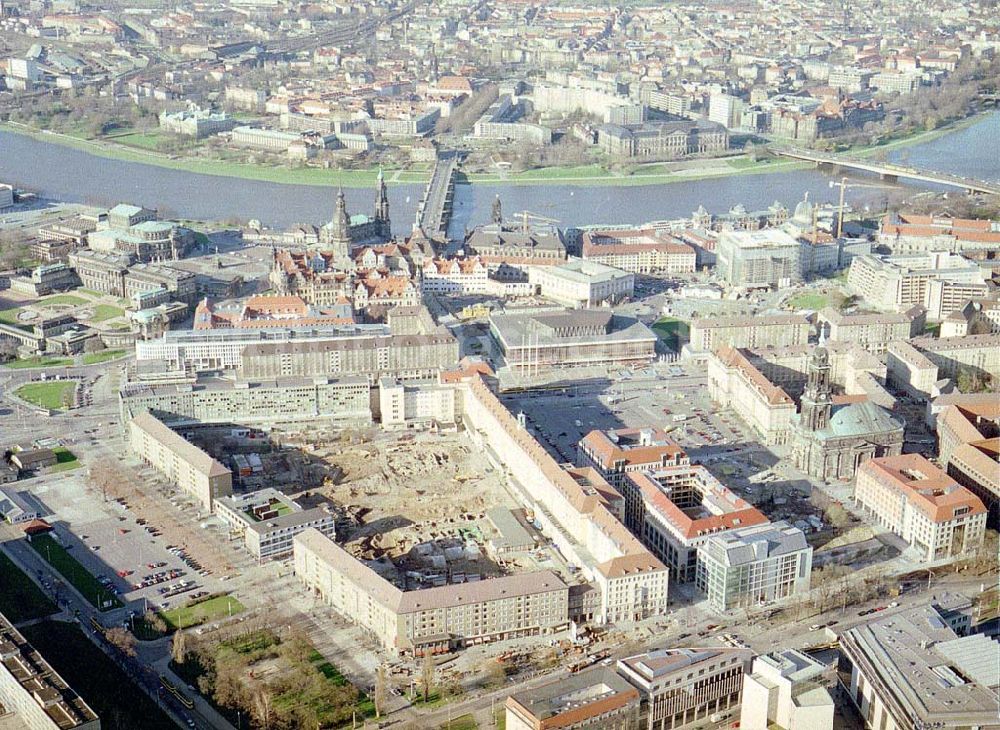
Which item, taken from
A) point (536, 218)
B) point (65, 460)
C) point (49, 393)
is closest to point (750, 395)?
point (65, 460)

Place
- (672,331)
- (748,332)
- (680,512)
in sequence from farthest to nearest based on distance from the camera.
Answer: (672,331) → (748,332) → (680,512)

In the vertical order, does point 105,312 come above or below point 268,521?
below

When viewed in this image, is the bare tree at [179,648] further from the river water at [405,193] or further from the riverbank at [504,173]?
the riverbank at [504,173]

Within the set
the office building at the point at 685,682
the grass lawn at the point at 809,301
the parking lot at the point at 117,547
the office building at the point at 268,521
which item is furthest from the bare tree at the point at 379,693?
the grass lawn at the point at 809,301

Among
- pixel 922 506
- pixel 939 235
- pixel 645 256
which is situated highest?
pixel 939 235

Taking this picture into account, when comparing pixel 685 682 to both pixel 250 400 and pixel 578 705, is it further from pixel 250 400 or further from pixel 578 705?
pixel 250 400

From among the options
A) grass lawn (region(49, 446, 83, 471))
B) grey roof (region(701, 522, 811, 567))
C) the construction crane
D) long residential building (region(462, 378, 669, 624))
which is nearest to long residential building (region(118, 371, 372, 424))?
grass lawn (region(49, 446, 83, 471))

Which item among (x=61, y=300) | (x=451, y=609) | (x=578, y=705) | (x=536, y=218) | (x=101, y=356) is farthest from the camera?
(x=536, y=218)

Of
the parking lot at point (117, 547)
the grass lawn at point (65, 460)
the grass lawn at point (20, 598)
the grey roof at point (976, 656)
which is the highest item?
the grey roof at point (976, 656)
